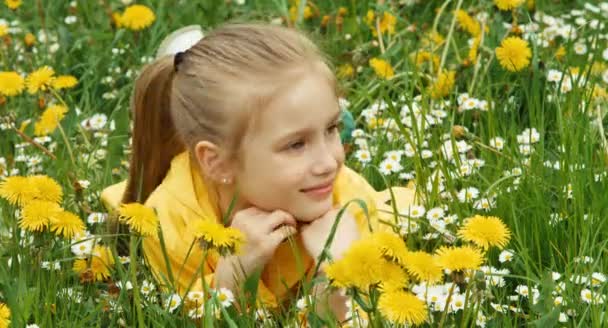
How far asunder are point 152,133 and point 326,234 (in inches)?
21.0

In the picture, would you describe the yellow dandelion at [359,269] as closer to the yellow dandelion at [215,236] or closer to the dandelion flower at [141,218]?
the yellow dandelion at [215,236]

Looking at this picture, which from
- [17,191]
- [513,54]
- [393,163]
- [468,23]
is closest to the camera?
[17,191]

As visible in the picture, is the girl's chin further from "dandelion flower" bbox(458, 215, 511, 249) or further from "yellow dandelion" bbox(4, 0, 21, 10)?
"yellow dandelion" bbox(4, 0, 21, 10)

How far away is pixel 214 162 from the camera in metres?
2.67

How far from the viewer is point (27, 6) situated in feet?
14.5

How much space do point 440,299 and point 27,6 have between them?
2593 millimetres

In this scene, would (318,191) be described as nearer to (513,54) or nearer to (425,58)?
(513,54)

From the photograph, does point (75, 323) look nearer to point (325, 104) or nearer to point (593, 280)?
point (325, 104)

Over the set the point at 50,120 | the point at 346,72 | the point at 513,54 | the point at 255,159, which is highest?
the point at 255,159

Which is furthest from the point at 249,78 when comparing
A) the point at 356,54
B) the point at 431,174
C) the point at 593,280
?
the point at 356,54

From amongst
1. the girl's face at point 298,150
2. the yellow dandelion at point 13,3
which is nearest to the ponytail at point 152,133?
the girl's face at point 298,150

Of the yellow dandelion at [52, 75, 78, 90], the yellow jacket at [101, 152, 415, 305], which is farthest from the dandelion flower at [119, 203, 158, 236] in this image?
the yellow dandelion at [52, 75, 78, 90]

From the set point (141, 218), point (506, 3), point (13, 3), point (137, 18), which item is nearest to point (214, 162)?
point (141, 218)

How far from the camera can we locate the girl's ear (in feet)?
8.67
